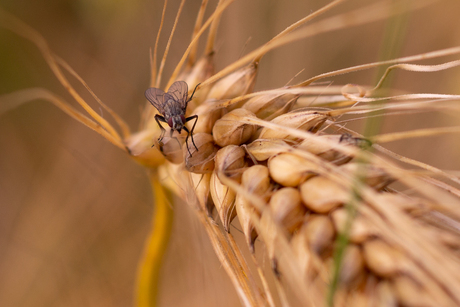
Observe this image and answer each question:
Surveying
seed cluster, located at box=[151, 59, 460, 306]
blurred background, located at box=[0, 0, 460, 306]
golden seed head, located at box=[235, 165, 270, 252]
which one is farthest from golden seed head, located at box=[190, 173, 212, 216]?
blurred background, located at box=[0, 0, 460, 306]

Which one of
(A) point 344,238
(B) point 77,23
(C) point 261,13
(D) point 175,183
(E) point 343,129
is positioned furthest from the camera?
(B) point 77,23

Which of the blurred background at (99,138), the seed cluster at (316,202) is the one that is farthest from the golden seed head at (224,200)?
the blurred background at (99,138)

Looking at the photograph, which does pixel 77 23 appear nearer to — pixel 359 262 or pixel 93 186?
pixel 93 186

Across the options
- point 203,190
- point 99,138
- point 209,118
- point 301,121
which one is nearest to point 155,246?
point 203,190

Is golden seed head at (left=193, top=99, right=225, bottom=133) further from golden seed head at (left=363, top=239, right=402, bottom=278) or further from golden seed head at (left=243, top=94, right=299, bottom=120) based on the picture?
golden seed head at (left=363, top=239, right=402, bottom=278)

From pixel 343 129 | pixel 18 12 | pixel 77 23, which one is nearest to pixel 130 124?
pixel 77 23

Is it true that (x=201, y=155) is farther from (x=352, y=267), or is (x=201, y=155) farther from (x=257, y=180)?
(x=352, y=267)
